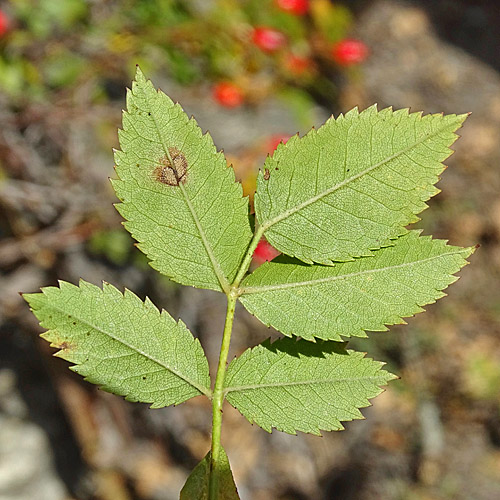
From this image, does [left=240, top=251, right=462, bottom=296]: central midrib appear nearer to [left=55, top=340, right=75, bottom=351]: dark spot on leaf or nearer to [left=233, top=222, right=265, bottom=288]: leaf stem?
[left=233, top=222, right=265, bottom=288]: leaf stem

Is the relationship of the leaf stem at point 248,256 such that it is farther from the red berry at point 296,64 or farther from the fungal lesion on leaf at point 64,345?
the red berry at point 296,64

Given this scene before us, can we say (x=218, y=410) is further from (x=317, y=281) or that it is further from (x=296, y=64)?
(x=296, y=64)

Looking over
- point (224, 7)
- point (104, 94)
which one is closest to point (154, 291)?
point (104, 94)

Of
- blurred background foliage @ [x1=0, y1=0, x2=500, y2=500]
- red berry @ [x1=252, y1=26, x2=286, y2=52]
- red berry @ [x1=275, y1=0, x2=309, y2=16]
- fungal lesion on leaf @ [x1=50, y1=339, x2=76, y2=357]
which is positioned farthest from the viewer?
red berry @ [x1=275, y1=0, x2=309, y2=16]

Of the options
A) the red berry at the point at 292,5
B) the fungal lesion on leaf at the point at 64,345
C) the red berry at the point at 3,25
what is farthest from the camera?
the red berry at the point at 292,5

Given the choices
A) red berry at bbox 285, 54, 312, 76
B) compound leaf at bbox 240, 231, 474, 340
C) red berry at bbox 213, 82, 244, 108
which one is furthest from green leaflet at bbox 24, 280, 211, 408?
red berry at bbox 285, 54, 312, 76

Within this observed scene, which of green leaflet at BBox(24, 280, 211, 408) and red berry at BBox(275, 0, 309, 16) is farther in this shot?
red berry at BBox(275, 0, 309, 16)

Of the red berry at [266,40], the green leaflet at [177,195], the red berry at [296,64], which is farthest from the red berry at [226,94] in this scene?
the green leaflet at [177,195]
